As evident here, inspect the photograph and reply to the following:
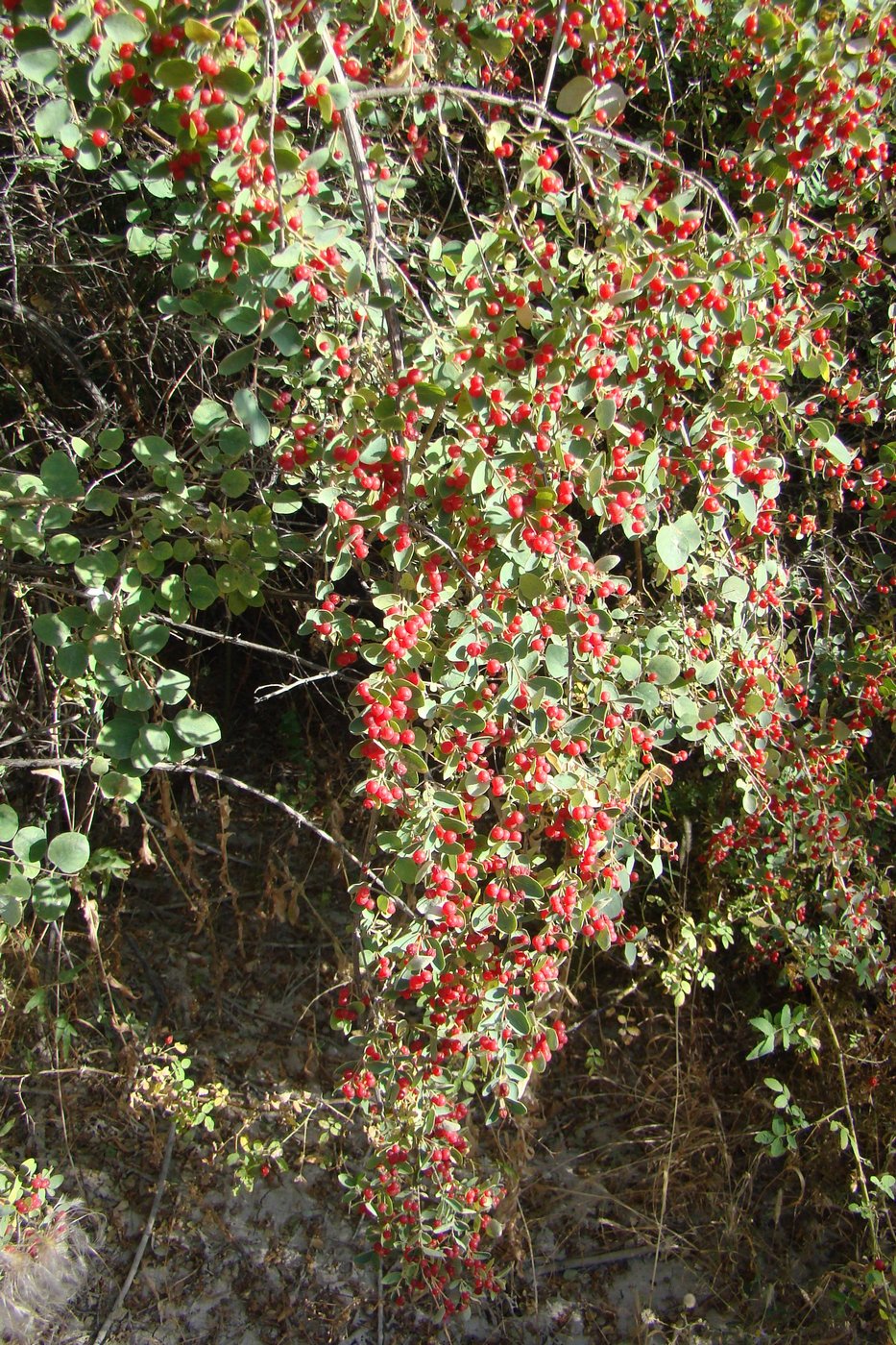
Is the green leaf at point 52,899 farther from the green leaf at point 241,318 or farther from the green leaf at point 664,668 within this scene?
the green leaf at point 664,668

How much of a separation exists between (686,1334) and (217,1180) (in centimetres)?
124

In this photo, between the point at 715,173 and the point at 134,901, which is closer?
the point at 715,173

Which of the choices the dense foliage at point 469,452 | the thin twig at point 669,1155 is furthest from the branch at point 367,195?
the thin twig at point 669,1155

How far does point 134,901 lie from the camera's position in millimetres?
2881

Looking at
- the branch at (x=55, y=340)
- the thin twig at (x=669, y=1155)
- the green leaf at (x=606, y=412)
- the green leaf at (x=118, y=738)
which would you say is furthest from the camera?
the thin twig at (x=669, y=1155)

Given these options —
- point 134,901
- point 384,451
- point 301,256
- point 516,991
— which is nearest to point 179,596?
point 384,451

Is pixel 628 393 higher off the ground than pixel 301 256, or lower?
lower

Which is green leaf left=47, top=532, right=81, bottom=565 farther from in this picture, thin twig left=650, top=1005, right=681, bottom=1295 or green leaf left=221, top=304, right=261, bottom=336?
thin twig left=650, top=1005, right=681, bottom=1295

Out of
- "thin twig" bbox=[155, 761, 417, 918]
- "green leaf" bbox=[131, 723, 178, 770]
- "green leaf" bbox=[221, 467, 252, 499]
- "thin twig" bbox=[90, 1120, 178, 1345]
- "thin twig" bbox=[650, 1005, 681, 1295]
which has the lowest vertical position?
"thin twig" bbox=[90, 1120, 178, 1345]

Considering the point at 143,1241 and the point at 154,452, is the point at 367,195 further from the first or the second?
the point at 143,1241

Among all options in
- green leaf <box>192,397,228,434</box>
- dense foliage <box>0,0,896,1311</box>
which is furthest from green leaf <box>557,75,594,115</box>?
green leaf <box>192,397,228,434</box>

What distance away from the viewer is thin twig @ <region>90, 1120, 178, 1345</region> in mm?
2184

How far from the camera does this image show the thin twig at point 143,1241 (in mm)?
2184

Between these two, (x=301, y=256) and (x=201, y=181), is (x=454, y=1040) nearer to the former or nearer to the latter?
(x=301, y=256)
